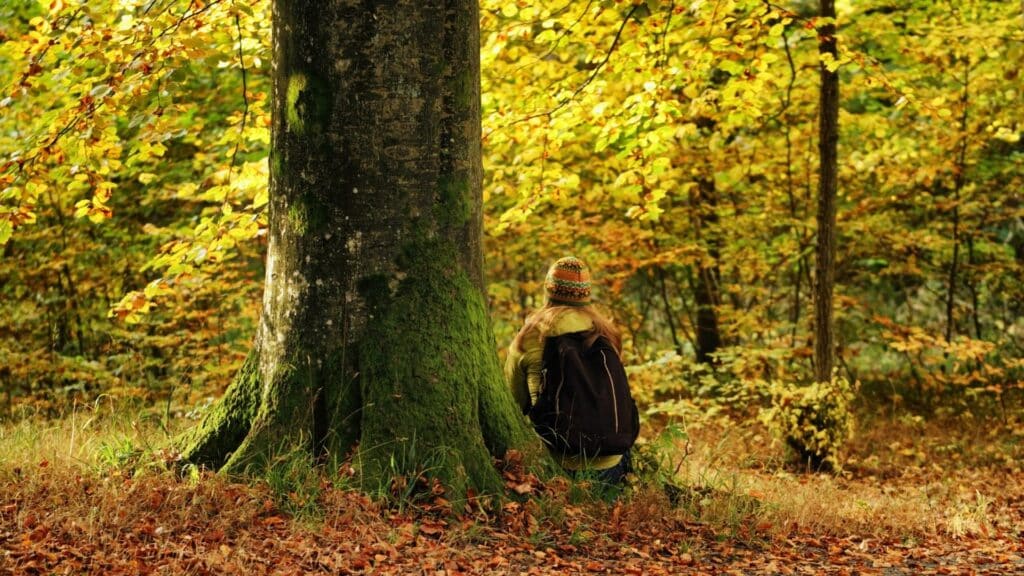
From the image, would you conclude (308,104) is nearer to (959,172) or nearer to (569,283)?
(569,283)

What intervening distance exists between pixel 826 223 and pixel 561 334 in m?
4.87

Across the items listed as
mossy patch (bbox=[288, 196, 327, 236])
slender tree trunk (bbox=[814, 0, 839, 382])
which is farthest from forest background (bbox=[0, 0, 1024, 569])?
mossy patch (bbox=[288, 196, 327, 236])

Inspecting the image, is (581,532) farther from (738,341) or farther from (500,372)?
(738,341)

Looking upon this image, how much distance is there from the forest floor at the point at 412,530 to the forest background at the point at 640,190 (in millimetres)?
1623

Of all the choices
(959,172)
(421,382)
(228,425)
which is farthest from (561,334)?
(959,172)

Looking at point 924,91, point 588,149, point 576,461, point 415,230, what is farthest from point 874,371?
point 415,230

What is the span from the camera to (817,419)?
28.2 feet

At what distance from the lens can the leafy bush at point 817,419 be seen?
8.50 meters

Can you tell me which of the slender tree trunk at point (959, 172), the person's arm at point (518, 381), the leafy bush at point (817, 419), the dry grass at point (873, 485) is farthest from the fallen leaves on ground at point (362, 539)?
the slender tree trunk at point (959, 172)

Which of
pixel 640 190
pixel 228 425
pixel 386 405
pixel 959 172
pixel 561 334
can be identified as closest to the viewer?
pixel 386 405

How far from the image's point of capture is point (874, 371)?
14.6 metres

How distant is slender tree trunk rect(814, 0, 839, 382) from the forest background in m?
0.41

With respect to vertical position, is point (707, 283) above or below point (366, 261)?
below

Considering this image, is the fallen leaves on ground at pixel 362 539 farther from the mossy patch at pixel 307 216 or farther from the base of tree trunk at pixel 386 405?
the mossy patch at pixel 307 216
